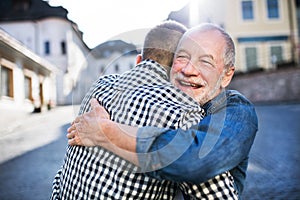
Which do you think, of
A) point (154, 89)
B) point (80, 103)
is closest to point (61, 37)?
point (80, 103)

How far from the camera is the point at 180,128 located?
3.34 ft

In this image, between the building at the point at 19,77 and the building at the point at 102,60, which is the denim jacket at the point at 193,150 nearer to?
the building at the point at 102,60

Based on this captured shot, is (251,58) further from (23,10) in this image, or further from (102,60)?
(102,60)

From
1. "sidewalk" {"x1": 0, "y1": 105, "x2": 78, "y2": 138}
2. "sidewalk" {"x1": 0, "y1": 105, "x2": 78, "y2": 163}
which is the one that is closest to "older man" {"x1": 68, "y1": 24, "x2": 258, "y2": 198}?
"sidewalk" {"x1": 0, "y1": 105, "x2": 78, "y2": 163}

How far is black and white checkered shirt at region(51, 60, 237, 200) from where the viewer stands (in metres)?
1.03

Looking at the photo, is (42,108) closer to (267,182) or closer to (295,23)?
(267,182)

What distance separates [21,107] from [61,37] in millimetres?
1072

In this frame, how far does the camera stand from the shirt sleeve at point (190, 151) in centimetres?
97

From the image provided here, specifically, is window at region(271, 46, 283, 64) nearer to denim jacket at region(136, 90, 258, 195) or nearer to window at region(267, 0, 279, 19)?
window at region(267, 0, 279, 19)

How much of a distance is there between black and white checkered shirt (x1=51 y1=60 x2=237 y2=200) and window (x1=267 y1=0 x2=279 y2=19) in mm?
20093

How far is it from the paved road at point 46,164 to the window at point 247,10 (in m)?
15.3

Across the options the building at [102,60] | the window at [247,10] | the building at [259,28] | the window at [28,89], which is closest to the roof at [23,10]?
the window at [28,89]

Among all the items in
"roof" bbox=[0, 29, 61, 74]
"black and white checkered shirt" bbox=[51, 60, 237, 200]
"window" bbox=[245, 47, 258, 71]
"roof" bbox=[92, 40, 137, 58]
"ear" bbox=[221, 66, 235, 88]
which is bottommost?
"black and white checkered shirt" bbox=[51, 60, 237, 200]

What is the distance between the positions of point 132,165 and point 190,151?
193 millimetres
